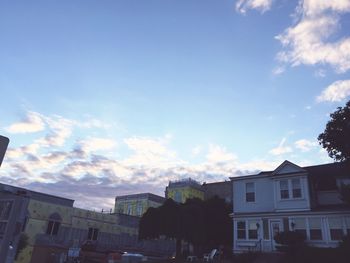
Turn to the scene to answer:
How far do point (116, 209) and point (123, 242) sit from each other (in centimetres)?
3749

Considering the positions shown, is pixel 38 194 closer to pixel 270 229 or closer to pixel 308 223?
pixel 270 229

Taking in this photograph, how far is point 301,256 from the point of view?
21672 millimetres

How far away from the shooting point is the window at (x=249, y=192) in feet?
98.6

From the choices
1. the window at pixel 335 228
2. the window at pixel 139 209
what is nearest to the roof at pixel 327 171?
the window at pixel 335 228

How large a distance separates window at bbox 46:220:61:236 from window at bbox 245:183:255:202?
24.3 m

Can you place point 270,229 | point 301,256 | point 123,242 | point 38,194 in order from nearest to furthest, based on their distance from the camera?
1. point 301,256
2. point 270,229
3. point 38,194
4. point 123,242

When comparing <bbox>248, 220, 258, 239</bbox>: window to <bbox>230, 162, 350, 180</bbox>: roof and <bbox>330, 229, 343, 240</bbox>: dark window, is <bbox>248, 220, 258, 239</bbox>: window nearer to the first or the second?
<bbox>230, 162, 350, 180</bbox>: roof

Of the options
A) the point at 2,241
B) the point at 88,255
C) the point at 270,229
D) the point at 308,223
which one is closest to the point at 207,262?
the point at 270,229

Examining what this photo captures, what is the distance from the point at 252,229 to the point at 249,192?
3324 mm

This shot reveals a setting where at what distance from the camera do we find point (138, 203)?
7525 centimetres

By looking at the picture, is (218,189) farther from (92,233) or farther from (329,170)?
(329,170)

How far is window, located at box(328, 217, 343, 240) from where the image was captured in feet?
80.4

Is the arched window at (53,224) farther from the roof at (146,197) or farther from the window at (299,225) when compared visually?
the roof at (146,197)

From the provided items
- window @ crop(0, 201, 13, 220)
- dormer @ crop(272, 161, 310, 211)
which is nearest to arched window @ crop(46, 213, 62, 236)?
dormer @ crop(272, 161, 310, 211)
